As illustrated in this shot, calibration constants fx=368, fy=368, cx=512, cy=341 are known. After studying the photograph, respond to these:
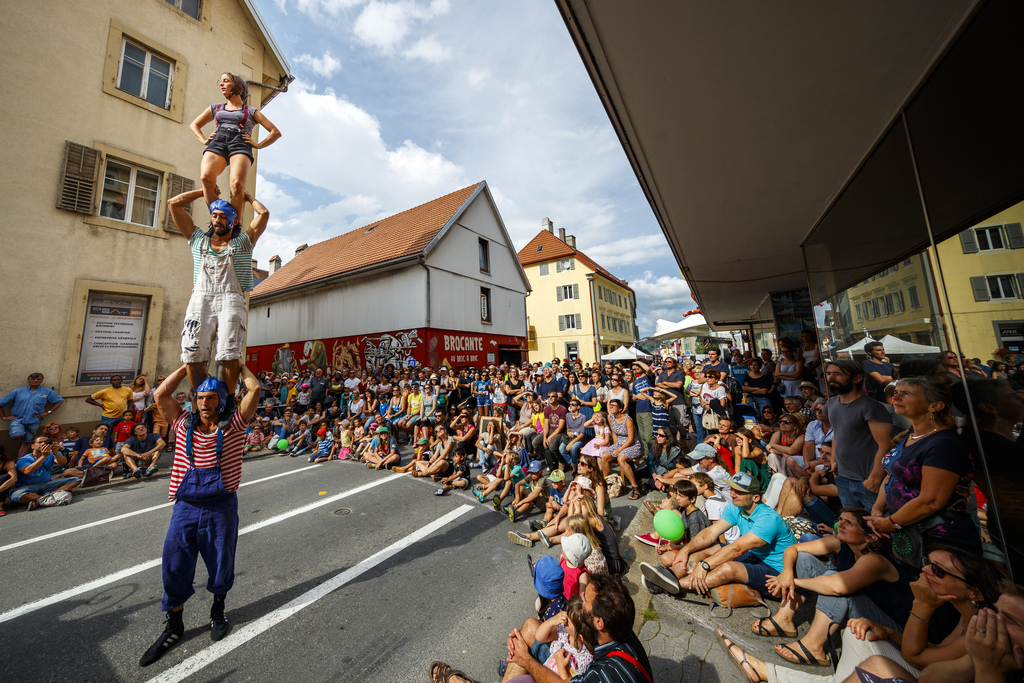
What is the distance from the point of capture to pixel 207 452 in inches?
119

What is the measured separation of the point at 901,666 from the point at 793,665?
2.38ft

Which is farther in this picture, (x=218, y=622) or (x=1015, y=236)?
(x=218, y=622)

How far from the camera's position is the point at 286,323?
1973cm

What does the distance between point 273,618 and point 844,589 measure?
455 centimetres

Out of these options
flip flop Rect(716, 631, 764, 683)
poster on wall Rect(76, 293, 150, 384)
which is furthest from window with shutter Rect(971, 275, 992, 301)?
poster on wall Rect(76, 293, 150, 384)

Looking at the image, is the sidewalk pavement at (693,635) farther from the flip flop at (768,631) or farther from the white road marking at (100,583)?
the white road marking at (100,583)

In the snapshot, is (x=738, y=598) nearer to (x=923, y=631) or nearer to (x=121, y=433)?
(x=923, y=631)

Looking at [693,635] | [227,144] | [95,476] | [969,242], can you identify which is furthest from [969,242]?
[95,476]

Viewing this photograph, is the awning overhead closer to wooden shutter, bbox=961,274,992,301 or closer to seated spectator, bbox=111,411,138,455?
wooden shutter, bbox=961,274,992,301

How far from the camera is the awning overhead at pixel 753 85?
245cm

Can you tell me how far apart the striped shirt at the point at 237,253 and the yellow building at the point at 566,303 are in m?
24.3

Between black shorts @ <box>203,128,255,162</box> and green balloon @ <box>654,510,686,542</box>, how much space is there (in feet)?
18.0

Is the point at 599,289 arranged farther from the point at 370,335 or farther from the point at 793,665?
the point at 793,665

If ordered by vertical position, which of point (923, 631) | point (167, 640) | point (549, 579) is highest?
point (923, 631)
